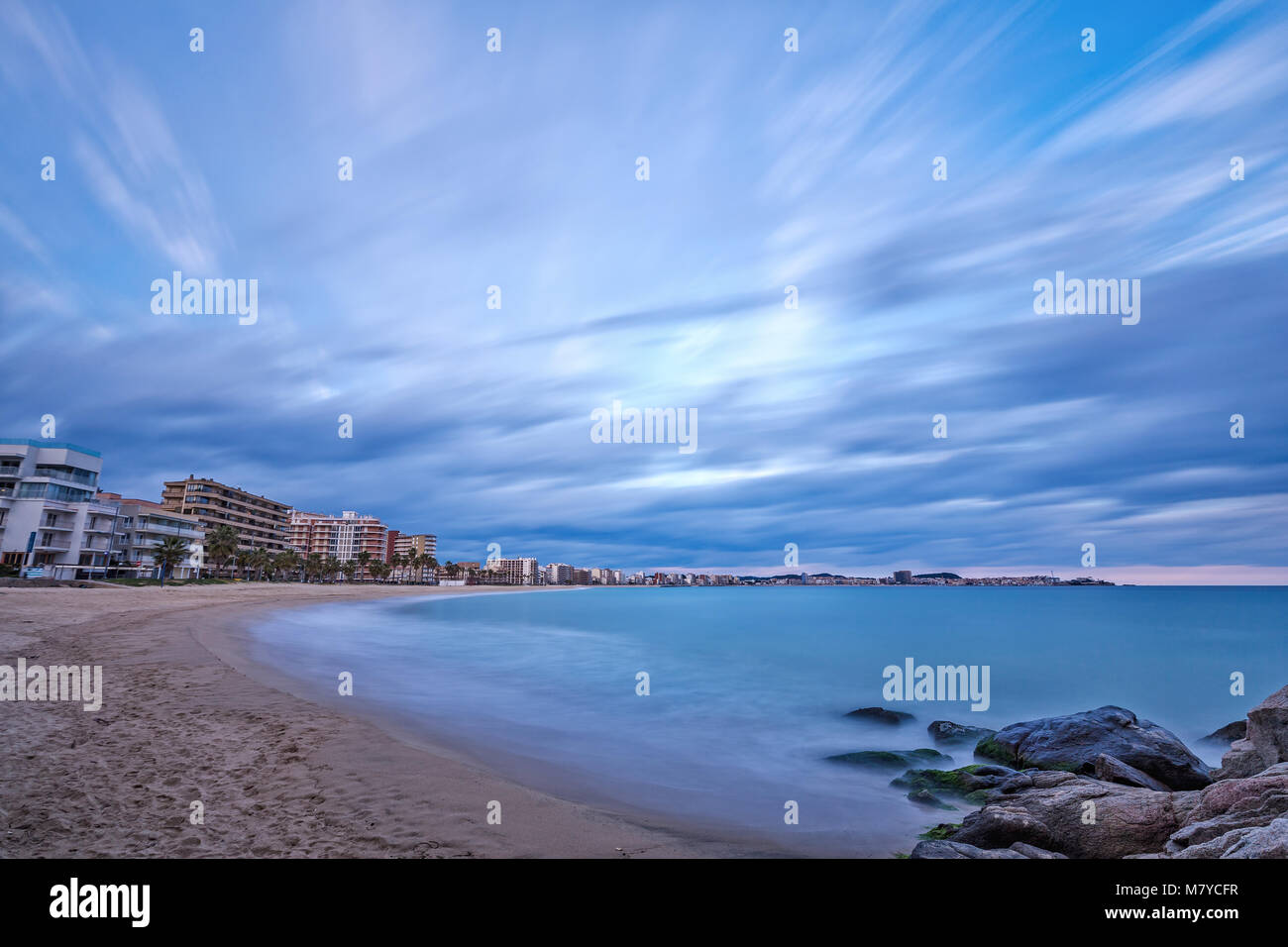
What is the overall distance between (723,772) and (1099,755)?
770cm

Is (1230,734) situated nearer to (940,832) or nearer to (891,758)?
(891,758)

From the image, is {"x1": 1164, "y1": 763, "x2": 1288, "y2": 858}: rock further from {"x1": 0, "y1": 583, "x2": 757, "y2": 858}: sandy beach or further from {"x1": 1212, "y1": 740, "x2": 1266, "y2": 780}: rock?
{"x1": 0, "y1": 583, "x2": 757, "y2": 858}: sandy beach

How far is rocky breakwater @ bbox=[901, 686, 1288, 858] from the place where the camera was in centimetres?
717

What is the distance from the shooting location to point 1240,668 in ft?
130

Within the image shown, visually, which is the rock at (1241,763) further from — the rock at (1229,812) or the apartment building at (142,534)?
the apartment building at (142,534)

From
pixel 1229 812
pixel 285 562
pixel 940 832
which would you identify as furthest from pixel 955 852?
pixel 285 562

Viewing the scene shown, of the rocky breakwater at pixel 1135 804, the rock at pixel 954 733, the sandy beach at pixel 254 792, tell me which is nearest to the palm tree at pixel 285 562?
the sandy beach at pixel 254 792

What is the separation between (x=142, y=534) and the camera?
92312 millimetres

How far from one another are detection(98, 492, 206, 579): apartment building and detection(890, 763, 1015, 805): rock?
10678 centimetres

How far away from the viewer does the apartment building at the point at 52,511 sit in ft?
233

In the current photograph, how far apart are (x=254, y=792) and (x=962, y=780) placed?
1346 cm
